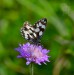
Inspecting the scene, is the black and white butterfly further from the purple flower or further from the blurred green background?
the blurred green background

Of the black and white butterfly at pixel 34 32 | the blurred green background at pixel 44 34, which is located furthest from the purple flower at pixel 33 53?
the blurred green background at pixel 44 34

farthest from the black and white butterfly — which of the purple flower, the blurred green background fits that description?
the blurred green background

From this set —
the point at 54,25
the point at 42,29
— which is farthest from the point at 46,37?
the point at 42,29

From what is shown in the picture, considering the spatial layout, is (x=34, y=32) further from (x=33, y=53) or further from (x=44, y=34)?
(x=44, y=34)

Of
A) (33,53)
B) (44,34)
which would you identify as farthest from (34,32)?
(44,34)

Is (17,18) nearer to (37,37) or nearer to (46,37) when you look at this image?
(46,37)

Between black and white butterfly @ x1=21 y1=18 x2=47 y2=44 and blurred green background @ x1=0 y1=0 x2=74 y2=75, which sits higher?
blurred green background @ x1=0 y1=0 x2=74 y2=75
